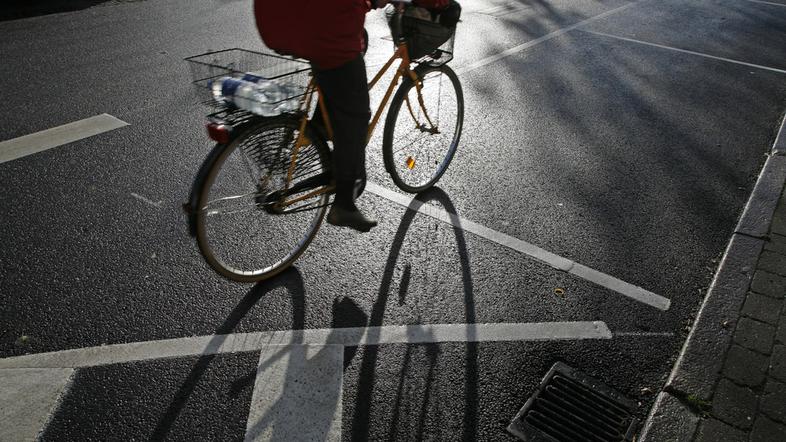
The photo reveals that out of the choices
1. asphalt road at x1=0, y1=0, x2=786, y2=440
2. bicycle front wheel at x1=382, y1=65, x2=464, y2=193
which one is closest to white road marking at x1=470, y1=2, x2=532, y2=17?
asphalt road at x1=0, y1=0, x2=786, y2=440

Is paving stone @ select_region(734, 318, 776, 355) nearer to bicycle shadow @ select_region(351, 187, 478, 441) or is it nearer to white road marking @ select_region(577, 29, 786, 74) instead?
bicycle shadow @ select_region(351, 187, 478, 441)

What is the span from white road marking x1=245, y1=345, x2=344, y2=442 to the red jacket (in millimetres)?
1463

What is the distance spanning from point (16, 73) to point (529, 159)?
17.8 feet

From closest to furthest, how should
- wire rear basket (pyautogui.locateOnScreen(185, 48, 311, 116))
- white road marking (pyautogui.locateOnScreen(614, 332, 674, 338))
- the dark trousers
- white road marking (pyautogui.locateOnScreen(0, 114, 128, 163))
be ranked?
wire rear basket (pyautogui.locateOnScreen(185, 48, 311, 116)) < the dark trousers < white road marking (pyautogui.locateOnScreen(614, 332, 674, 338)) < white road marking (pyautogui.locateOnScreen(0, 114, 128, 163))

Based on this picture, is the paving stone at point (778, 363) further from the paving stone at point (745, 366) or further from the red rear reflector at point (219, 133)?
the red rear reflector at point (219, 133)

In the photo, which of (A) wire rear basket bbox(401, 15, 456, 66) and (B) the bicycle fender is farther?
(A) wire rear basket bbox(401, 15, 456, 66)

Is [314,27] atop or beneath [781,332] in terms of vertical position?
atop

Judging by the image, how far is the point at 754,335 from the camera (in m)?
3.08

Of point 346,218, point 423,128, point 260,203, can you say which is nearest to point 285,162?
point 260,203

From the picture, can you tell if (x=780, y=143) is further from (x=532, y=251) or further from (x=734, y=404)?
(x=734, y=404)

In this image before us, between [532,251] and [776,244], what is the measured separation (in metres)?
1.72

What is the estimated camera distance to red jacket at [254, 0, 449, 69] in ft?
8.49

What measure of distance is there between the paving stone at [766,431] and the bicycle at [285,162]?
245 centimetres

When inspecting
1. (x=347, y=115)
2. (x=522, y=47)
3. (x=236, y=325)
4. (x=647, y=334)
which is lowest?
(x=647, y=334)
